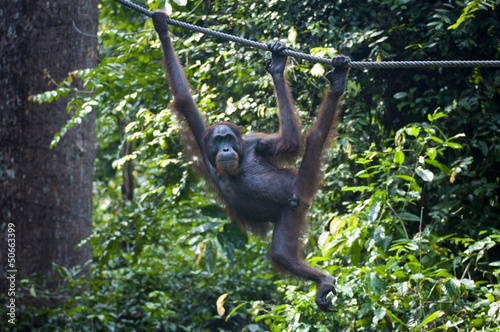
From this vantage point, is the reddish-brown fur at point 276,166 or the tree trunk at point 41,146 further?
the tree trunk at point 41,146

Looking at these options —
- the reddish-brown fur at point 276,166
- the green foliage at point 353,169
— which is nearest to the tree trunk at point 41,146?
the green foliage at point 353,169

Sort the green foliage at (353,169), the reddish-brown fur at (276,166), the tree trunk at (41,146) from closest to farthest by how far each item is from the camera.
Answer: the reddish-brown fur at (276,166)
the green foliage at (353,169)
the tree trunk at (41,146)

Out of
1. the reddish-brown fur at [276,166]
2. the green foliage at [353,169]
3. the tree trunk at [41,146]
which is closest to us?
the reddish-brown fur at [276,166]

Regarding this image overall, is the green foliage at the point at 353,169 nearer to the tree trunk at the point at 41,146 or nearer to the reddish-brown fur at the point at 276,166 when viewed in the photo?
the reddish-brown fur at the point at 276,166

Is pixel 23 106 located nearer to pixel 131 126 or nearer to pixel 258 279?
pixel 131 126

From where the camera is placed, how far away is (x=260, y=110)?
A: 4895 millimetres

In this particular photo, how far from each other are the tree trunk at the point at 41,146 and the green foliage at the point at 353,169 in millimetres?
420

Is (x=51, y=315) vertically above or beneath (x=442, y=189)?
beneath

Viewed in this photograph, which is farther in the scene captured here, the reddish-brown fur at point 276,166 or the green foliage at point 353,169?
the green foliage at point 353,169

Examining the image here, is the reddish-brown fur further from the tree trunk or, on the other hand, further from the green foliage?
the tree trunk

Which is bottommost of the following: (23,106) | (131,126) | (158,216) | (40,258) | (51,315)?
(51,315)

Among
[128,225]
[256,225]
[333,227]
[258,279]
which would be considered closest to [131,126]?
[128,225]

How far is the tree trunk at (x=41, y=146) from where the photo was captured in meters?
5.85

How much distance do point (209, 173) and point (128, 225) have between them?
1.92m
